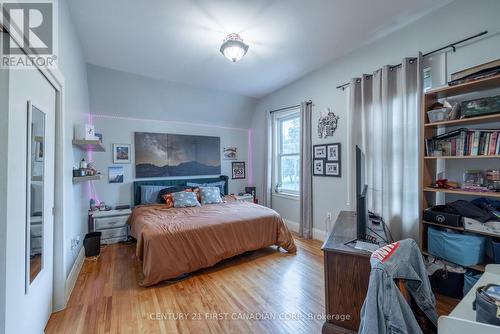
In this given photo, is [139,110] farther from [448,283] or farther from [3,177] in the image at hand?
[448,283]

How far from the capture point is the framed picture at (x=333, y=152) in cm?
338

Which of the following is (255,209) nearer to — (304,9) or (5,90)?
(304,9)

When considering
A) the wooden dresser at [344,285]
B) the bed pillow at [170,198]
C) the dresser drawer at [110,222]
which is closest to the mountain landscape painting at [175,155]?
the bed pillow at [170,198]

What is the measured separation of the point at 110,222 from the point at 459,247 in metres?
4.39

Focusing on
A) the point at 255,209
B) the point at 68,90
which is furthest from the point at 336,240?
the point at 68,90

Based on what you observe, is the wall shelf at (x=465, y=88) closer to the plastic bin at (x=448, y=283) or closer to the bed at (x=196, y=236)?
the plastic bin at (x=448, y=283)

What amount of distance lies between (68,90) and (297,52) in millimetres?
2750

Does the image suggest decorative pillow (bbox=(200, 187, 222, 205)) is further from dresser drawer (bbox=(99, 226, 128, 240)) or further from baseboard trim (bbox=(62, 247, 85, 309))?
baseboard trim (bbox=(62, 247, 85, 309))

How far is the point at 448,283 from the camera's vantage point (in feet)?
6.86

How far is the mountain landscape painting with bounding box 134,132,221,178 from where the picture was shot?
4.07 metres

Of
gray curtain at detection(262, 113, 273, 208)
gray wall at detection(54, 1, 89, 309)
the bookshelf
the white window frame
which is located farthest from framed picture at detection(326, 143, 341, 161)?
gray wall at detection(54, 1, 89, 309)

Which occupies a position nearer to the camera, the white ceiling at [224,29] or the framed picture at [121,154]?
the white ceiling at [224,29]

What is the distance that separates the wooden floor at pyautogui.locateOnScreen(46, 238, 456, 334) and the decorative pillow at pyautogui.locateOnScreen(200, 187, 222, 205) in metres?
1.27

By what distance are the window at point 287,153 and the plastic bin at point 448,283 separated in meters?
2.38
